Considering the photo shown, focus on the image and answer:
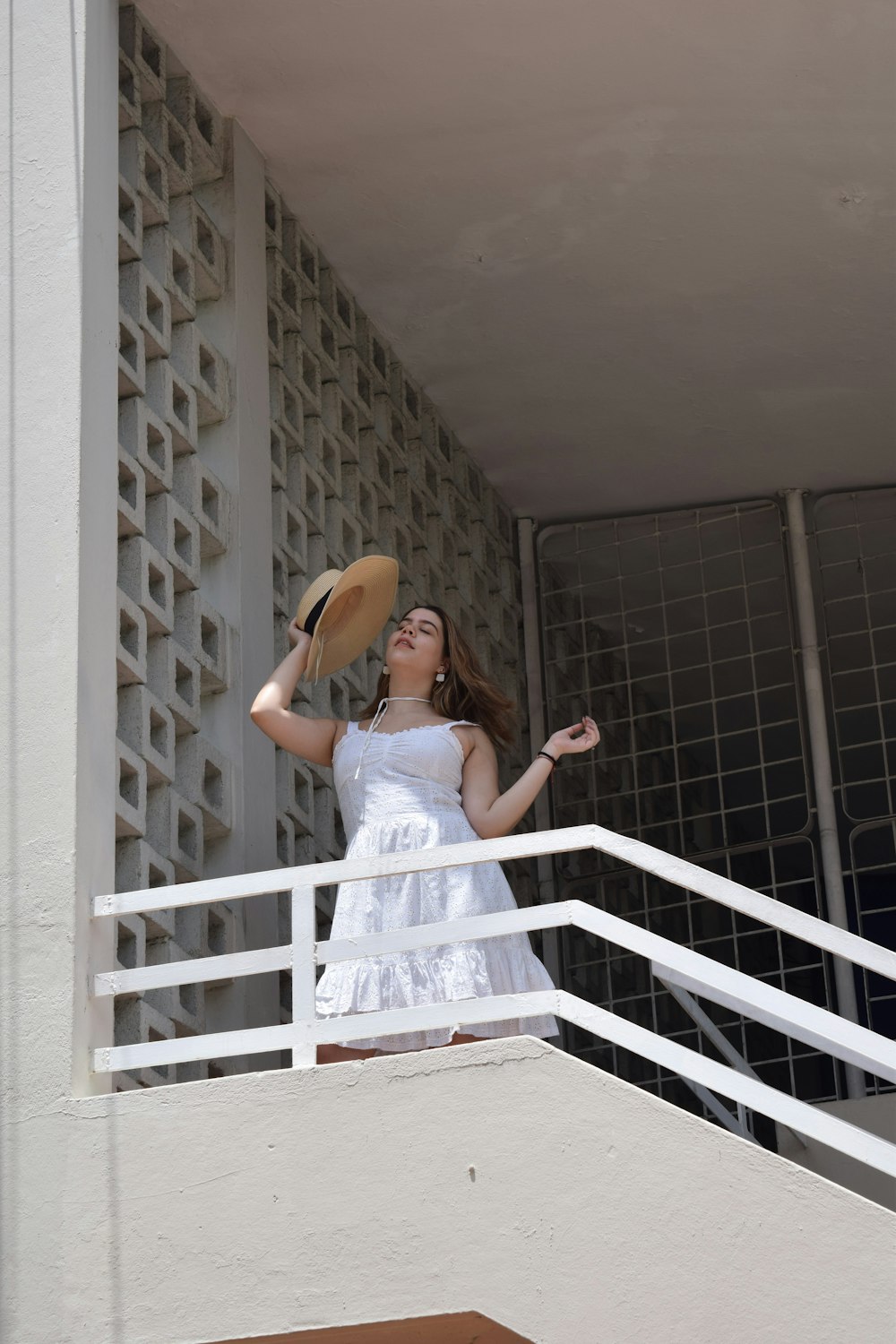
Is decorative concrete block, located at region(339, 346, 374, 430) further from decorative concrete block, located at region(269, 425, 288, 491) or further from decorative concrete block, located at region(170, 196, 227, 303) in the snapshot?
decorative concrete block, located at region(170, 196, 227, 303)

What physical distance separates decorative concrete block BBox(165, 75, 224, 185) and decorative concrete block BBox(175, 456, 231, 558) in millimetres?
1135

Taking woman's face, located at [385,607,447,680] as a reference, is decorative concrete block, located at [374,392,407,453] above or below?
above

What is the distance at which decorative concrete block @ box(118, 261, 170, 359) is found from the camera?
604 cm

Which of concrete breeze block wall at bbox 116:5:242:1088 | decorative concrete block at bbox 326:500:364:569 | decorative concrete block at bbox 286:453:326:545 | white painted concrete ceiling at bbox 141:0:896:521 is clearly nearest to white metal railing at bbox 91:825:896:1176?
concrete breeze block wall at bbox 116:5:242:1088

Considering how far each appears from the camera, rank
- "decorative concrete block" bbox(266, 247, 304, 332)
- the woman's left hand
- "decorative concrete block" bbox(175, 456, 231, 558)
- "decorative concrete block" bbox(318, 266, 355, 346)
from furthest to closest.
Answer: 1. "decorative concrete block" bbox(318, 266, 355, 346)
2. "decorative concrete block" bbox(266, 247, 304, 332)
3. "decorative concrete block" bbox(175, 456, 231, 558)
4. the woman's left hand

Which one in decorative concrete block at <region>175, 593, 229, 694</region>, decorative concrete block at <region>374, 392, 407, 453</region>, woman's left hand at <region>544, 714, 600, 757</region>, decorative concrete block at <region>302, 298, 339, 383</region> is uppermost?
decorative concrete block at <region>302, 298, 339, 383</region>

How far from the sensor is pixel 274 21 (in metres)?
6.62

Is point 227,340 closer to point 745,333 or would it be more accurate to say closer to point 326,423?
point 326,423

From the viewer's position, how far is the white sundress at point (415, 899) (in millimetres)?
5020

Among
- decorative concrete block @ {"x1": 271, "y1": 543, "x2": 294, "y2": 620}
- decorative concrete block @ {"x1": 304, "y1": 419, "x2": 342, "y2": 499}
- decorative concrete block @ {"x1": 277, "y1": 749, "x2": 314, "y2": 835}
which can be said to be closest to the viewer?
decorative concrete block @ {"x1": 277, "y1": 749, "x2": 314, "y2": 835}

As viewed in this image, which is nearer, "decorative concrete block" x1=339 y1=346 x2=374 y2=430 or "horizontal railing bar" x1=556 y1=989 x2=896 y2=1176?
"horizontal railing bar" x1=556 y1=989 x2=896 y2=1176

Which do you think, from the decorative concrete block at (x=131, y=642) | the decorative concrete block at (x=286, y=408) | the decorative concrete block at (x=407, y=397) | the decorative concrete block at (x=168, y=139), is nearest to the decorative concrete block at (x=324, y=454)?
the decorative concrete block at (x=286, y=408)

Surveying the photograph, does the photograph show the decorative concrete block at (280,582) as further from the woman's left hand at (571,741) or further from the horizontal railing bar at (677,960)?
the horizontal railing bar at (677,960)

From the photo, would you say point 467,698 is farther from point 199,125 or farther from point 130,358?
point 199,125
